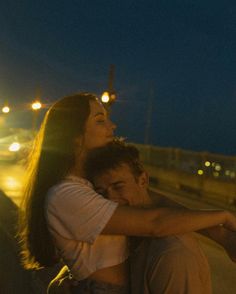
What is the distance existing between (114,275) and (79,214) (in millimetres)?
321

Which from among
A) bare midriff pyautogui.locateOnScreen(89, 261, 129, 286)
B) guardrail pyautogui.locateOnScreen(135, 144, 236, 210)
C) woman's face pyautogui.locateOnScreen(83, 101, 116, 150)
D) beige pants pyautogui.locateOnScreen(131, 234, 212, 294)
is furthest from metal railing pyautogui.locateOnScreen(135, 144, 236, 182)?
beige pants pyautogui.locateOnScreen(131, 234, 212, 294)

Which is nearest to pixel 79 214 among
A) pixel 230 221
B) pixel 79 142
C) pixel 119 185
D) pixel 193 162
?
pixel 119 185

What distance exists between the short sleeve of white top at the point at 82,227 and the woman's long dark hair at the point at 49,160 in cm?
11

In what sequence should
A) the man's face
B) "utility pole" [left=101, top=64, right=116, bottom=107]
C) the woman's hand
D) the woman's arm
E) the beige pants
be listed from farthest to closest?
"utility pole" [left=101, top=64, right=116, bottom=107] < the man's face < the woman's hand < the woman's arm < the beige pants

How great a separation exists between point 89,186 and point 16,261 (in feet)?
10.8

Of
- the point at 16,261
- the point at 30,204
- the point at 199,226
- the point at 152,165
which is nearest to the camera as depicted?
the point at 199,226

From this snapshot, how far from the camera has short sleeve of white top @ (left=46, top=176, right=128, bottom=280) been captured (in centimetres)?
204

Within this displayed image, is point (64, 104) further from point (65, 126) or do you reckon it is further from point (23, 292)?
point (23, 292)

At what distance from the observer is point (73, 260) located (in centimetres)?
218

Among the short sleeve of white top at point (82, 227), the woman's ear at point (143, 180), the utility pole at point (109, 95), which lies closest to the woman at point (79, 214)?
the short sleeve of white top at point (82, 227)

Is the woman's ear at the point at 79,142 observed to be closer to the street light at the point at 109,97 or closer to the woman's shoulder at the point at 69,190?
the woman's shoulder at the point at 69,190

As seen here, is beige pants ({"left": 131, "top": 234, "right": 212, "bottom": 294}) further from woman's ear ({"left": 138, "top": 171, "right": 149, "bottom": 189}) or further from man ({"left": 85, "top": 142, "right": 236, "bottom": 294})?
woman's ear ({"left": 138, "top": 171, "right": 149, "bottom": 189})

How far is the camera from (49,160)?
2.30m

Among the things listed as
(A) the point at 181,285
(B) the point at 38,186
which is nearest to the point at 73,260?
(B) the point at 38,186
